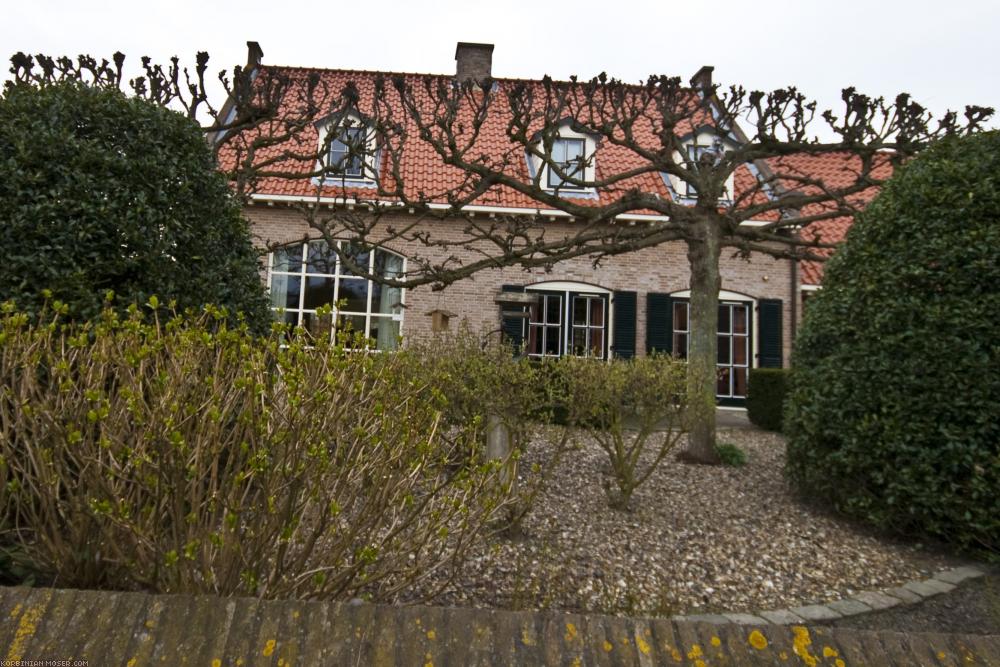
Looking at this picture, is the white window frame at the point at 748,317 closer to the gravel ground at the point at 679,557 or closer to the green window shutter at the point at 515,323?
the green window shutter at the point at 515,323

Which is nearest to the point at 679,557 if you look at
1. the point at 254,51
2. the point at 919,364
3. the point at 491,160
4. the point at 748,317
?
the point at 919,364

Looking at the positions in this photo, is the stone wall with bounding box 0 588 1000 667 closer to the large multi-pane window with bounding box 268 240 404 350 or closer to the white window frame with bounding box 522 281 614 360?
the large multi-pane window with bounding box 268 240 404 350

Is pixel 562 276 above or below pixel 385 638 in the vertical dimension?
above

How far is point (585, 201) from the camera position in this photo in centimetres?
1376

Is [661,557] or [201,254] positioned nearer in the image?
[201,254]

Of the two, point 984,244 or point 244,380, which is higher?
point 984,244

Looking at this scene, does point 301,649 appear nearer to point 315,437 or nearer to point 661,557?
point 315,437

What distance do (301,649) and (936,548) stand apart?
479cm

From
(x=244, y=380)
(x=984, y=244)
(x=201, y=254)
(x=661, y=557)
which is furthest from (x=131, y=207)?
(x=984, y=244)

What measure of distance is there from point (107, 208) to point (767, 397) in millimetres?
10417

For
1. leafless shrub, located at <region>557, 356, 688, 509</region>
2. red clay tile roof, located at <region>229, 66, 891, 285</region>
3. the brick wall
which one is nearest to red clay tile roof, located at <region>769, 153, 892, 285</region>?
red clay tile roof, located at <region>229, 66, 891, 285</region>

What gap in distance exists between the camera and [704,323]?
7871 mm

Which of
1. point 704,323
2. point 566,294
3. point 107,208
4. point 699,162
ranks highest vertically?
point 699,162

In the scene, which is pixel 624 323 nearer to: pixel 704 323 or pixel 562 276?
pixel 562 276
